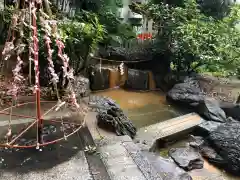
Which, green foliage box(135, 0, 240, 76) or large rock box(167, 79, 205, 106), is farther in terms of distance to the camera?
green foliage box(135, 0, 240, 76)

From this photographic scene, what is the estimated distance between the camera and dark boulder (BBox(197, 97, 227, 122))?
15.7 feet

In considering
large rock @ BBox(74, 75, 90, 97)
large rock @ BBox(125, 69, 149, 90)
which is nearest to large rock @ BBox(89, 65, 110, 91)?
large rock @ BBox(125, 69, 149, 90)

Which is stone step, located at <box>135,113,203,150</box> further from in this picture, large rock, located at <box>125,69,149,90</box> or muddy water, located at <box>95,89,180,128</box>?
large rock, located at <box>125,69,149,90</box>

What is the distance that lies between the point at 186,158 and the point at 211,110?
4.54 ft

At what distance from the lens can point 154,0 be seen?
259 inches

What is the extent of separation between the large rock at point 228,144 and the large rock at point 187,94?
88 cm

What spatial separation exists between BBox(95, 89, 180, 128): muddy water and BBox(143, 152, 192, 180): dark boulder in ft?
3.68

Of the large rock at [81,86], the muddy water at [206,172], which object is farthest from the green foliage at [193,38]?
the muddy water at [206,172]

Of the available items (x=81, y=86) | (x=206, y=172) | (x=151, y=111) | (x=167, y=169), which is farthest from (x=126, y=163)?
(x=151, y=111)

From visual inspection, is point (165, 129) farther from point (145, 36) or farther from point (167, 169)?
point (145, 36)

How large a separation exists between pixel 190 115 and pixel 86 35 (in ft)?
7.43

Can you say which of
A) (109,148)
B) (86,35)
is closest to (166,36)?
(86,35)

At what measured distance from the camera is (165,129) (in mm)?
4238

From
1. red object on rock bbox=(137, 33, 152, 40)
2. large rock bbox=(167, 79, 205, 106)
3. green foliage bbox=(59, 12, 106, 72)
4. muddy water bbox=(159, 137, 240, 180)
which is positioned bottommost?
muddy water bbox=(159, 137, 240, 180)
